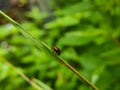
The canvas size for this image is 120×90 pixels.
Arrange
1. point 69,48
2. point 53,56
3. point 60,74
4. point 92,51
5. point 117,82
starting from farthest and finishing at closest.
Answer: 1. point 69,48
2. point 60,74
3. point 92,51
4. point 117,82
5. point 53,56

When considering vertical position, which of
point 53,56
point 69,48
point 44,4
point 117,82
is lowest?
point 117,82

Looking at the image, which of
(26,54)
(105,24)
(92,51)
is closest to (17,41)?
(26,54)

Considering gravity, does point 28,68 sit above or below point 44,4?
below

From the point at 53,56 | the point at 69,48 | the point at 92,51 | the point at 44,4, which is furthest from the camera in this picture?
the point at 44,4

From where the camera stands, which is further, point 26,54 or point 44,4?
point 44,4

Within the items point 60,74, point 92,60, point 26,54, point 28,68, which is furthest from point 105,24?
point 26,54

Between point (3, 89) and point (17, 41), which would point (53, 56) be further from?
point (17, 41)
